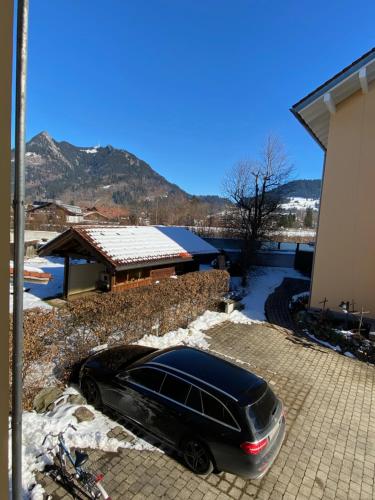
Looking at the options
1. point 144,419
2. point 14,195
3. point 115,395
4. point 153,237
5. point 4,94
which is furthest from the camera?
point 153,237

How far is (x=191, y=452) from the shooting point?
5.16 m

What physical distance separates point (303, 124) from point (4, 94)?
14.8 metres

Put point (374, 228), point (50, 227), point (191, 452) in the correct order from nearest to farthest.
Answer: point (191, 452) < point (374, 228) < point (50, 227)

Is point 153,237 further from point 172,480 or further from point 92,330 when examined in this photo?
point 172,480

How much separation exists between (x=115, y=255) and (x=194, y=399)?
946 cm

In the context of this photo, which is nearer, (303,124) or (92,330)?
(92,330)

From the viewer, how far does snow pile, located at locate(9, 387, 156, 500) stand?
499cm

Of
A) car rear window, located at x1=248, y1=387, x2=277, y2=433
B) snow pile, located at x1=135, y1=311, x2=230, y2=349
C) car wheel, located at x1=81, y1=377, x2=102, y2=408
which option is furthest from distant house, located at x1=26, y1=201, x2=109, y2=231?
car rear window, located at x1=248, y1=387, x2=277, y2=433

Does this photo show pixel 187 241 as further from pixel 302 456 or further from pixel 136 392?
pixel 302 456

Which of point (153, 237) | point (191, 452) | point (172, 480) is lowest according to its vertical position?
point (172, 480)

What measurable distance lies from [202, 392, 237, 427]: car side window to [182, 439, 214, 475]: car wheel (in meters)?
0.51

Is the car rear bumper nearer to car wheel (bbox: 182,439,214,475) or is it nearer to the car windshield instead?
car wheel (bbox: 182,439,214,475)

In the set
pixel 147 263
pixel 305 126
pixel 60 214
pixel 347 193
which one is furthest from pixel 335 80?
pixel 60 214

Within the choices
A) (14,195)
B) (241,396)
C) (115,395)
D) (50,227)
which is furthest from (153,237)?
(50,227)
